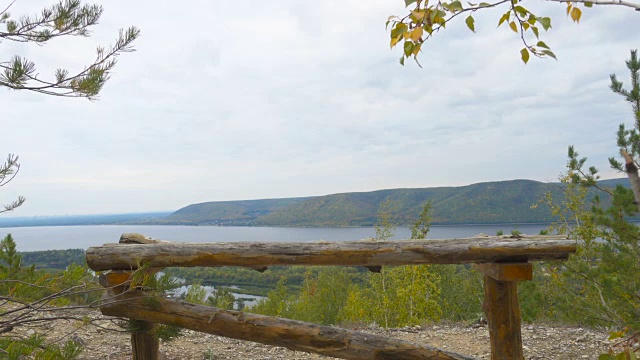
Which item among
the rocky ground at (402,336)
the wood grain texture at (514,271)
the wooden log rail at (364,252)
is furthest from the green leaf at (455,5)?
the rocky ground at (402,336)

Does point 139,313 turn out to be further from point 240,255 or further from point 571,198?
point 571,198

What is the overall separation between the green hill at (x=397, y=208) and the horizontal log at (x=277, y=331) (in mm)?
10359

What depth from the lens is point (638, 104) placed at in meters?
6.31

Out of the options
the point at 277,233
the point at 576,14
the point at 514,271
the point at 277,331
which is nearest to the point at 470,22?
the point at 576,14

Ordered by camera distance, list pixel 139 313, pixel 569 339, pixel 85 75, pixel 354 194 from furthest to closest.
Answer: pixel 354 194 → pixel 569 339 → pixel 139 313 → pixel 85 75

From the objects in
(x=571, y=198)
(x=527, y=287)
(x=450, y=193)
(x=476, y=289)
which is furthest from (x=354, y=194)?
(x=571, y=198)

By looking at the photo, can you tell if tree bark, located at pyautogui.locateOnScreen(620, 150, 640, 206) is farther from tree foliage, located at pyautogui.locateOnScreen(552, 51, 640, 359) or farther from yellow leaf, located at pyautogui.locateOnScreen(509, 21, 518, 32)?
tree foliage, located at pyautogui.locateOnScreen(552, 51, 640, 359)

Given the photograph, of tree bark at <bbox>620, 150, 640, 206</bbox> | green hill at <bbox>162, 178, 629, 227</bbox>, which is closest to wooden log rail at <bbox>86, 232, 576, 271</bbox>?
tree bark at <bbox>620, 150, 640, 206</bbox>

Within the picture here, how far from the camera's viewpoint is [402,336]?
5.59m

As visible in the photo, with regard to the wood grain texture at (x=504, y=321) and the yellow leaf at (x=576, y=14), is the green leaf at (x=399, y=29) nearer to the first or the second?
the yellow leaf at (x=576, y=14)

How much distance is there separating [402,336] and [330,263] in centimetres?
292

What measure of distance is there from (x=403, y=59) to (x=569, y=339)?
5.40 meters

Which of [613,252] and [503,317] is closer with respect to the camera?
[503,317]

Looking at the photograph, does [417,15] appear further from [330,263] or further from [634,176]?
[330,263]
